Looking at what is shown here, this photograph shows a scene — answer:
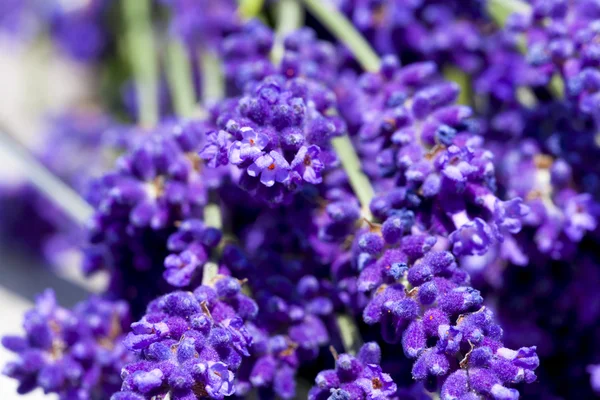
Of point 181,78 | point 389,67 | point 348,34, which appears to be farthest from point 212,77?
point 389,67

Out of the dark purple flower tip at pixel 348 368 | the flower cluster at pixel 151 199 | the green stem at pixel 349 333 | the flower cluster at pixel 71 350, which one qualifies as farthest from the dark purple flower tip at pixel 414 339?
the flower cluster at pixel 71 350

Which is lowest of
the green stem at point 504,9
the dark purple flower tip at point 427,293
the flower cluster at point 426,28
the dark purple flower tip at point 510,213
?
the dark purple flower tip at point 427,293

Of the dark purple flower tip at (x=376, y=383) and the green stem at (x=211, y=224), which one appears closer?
the dark purple flower tip at (x=376, y=383)

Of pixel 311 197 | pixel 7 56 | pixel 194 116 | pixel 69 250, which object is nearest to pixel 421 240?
pixel 311 197

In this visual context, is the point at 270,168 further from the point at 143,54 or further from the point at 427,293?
the point at 143,54

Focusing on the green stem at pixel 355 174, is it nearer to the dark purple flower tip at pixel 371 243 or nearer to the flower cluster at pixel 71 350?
the dark purple flower tip at pixel 371 243

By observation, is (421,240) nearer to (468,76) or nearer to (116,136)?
(468,76)
